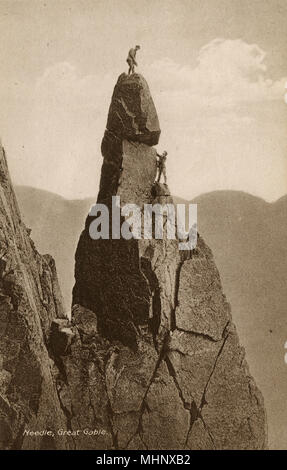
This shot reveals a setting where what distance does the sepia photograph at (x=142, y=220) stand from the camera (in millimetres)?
8773

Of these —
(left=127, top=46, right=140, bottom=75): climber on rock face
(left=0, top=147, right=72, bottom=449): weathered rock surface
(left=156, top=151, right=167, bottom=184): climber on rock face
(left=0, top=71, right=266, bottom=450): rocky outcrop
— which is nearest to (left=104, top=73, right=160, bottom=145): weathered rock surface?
(left=0, top=71, right=266, bottom=450): rocky outcrop

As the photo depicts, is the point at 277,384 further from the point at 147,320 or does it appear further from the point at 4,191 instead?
the point at 4,191

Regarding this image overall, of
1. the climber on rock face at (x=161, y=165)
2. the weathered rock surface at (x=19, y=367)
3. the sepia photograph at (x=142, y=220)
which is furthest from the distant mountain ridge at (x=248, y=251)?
the weathered rock surface at (x=19, y=367)

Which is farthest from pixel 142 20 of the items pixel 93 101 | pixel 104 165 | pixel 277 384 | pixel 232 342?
pixel 277 384

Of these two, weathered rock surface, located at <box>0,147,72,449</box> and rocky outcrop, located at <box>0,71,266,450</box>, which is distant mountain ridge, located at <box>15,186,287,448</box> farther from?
weathered rock surface, located at <box>0,147,72,449</box>

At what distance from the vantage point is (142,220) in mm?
9188

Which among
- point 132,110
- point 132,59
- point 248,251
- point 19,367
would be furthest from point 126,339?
point 132,59

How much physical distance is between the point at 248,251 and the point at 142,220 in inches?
120

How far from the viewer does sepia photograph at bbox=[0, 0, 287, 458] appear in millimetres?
8773

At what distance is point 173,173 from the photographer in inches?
405

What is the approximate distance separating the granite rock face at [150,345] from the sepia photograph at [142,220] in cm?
2

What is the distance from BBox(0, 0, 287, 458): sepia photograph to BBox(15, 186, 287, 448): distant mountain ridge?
0.05 m

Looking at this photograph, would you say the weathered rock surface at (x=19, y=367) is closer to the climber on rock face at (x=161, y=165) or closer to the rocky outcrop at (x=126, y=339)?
the rocky outcrop at (x=126, y=339)

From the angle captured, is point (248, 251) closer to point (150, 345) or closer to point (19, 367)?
point (150, 345)
